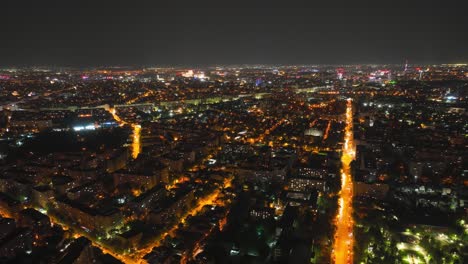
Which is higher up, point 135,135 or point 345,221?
point 135,135

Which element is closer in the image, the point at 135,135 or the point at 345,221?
the point at 345,221

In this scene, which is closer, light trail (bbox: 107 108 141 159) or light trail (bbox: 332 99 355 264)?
light trail (bbox: 332 99 355 264)

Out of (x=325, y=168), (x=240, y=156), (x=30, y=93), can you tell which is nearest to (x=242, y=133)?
(x=240, y=156)

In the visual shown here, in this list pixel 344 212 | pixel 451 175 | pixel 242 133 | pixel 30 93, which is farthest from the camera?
pixel 30 93

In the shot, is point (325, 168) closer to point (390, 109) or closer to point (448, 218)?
point (448, 218)

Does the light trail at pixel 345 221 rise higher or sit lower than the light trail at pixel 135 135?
lower

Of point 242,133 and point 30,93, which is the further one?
point 30,93

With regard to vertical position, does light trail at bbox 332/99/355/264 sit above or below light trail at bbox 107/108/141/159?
below

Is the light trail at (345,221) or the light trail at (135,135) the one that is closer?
the light trail at (345,221)

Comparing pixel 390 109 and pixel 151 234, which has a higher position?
pixel 390 109

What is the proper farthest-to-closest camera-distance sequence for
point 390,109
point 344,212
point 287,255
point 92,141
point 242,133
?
point 390,109
point 242,133
point 92,141
point 344,212
point 287,255
